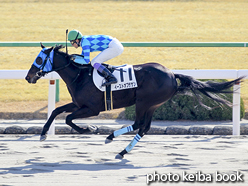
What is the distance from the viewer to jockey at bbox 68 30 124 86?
17.4 ft

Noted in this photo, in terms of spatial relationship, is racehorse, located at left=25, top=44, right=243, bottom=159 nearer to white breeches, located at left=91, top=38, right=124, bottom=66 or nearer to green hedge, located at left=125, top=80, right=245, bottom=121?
white breeches, located at left=91, top=38, right=124, bottom=66

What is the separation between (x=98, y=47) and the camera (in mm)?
5430

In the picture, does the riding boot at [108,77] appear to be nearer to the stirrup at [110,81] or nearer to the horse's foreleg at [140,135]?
the stirrup at [110,81]

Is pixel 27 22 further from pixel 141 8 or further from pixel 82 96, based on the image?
pixel 82 96

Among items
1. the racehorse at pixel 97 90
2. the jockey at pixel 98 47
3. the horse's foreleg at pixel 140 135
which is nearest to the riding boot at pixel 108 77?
the jockey at pixel 98 47

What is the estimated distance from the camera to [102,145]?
5.92 m

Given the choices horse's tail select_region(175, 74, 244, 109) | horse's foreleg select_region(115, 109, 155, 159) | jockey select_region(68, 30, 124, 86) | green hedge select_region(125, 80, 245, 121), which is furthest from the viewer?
green hedge select_region(125, 80, 245, 121)

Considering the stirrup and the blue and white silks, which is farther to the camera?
the blue and white silks

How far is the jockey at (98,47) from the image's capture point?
5.30 meters

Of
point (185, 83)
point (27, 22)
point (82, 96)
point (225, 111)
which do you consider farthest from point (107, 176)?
point (27, 22)

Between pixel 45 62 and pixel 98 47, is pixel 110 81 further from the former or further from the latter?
pixel 45 62

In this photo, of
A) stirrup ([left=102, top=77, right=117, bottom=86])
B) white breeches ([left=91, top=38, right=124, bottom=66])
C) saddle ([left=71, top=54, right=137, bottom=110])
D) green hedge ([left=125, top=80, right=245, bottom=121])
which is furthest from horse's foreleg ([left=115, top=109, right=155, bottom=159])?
green hedge ([left=125, top=80, right=245, bottom=121])

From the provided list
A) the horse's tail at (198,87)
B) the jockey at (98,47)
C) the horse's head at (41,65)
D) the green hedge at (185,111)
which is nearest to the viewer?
the jockey at (98,47)

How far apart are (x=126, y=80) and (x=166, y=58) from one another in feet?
21.5
